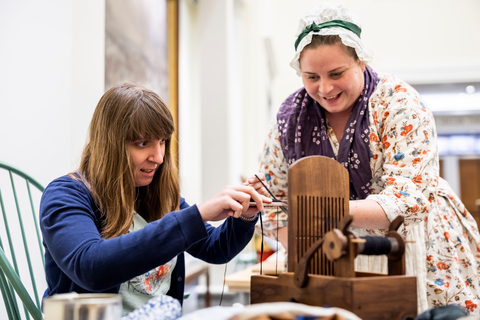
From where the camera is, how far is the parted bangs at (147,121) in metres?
1.07

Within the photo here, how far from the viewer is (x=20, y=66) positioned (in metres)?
1.35

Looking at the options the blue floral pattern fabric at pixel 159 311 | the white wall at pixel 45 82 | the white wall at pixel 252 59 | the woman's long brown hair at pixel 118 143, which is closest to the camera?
the blue floral pattern fabric at pixel 159 311

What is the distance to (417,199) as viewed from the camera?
104 centimetres

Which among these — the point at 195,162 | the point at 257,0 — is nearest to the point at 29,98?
the point at 195,162

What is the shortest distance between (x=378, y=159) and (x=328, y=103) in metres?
0.19

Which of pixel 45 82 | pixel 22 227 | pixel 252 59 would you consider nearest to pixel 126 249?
pixel 22 227

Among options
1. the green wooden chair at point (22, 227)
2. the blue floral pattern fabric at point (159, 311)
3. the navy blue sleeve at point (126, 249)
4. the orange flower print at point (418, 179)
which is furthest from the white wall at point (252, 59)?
the green wooden chair at point (22, 227)

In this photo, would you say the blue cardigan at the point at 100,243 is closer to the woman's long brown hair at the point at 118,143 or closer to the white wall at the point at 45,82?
the woman's long brown hair at the point at 118,143

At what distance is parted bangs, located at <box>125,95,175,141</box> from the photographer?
107 cm

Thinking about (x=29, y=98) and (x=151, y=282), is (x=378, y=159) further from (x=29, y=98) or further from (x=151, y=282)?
(x=29, y=98)

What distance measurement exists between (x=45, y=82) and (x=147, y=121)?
524 millimetres

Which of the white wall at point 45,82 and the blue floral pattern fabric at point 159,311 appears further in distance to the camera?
the white wall at point 45,82

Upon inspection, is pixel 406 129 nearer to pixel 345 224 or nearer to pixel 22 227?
pixel 345 224

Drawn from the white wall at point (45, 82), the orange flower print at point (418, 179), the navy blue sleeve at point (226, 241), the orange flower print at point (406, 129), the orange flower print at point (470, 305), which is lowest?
the orange flower print at point (470, 305)
